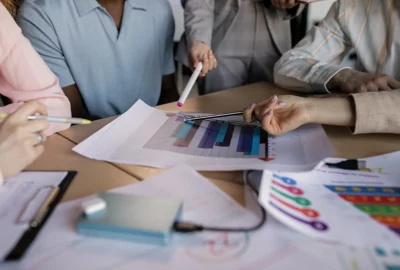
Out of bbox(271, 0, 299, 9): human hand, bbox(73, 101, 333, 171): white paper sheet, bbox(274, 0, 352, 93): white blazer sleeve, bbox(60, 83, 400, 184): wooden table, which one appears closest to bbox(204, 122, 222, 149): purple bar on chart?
bbox(73, 101, 333, 171): white paper sheet

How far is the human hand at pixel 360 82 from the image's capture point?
2.88ft

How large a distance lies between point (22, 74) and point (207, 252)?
2.21 feet

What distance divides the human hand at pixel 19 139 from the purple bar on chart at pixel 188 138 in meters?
0.25

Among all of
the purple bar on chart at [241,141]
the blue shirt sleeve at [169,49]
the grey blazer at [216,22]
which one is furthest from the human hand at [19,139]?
the blue shirt sleeve at [169,49]

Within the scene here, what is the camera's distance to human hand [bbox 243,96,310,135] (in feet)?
2.48

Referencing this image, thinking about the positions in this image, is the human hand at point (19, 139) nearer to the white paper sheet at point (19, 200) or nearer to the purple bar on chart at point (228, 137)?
the white paper sheet at point (19, 200)

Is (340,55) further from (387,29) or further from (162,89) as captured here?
(162,89)

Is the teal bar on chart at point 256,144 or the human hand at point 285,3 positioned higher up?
the human hand at point 285,3

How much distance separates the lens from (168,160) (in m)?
0.69

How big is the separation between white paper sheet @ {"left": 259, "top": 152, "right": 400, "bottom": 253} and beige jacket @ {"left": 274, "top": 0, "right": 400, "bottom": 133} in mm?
430

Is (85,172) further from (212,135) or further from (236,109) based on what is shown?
(236,109)

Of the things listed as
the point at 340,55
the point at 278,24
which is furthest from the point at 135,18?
the point at 340,55

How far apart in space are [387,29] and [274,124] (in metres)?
A: 0.48

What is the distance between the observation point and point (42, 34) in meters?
1.11
